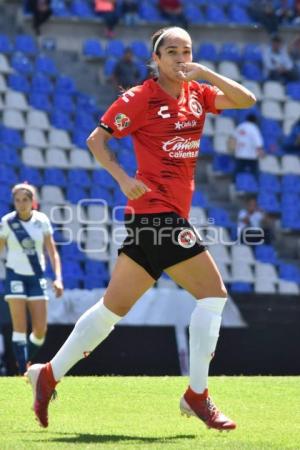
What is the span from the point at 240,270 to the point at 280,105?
4831 mm

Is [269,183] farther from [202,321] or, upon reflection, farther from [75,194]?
[202,321]

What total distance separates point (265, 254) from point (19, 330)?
8.06 m

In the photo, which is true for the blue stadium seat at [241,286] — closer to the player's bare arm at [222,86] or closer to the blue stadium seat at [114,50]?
the blue stadium seat at [114,50]

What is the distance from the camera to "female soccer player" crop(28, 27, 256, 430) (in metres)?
6.82

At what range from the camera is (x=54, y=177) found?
19.0m

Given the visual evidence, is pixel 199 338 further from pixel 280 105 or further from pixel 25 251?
pixel 280 105

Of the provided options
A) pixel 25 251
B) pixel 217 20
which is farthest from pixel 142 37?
pixel 25 251

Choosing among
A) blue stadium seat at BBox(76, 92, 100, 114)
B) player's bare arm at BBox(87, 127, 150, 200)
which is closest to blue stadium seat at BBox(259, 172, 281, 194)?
blue stadium seat at BBox(76, 92, 100, 114)

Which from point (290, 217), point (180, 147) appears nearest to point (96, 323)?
point (180, 147)

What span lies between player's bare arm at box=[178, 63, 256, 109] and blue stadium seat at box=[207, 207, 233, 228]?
11534 mm

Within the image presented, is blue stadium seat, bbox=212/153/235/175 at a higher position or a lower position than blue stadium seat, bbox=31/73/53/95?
lower

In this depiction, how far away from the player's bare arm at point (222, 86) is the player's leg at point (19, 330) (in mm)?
4768

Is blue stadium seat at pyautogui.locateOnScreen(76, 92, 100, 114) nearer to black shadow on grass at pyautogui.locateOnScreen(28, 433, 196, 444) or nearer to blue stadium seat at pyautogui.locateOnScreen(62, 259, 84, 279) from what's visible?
blue stadium seat at pyautogui.locateOnScreen(62, 259, 84, 279)

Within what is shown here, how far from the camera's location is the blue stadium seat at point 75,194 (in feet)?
61.4
